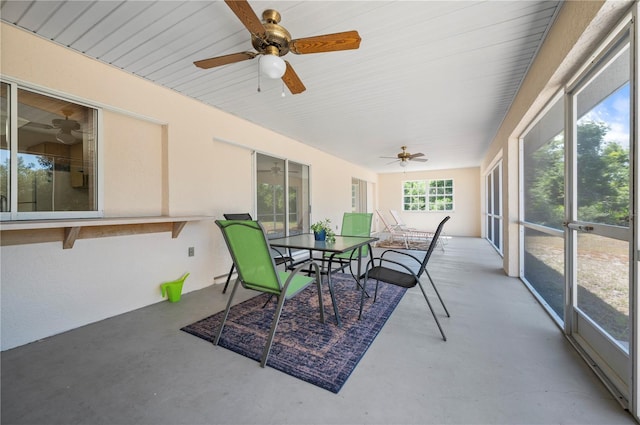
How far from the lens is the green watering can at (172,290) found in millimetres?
2863

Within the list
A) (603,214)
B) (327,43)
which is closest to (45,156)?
(327,43)

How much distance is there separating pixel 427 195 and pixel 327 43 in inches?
352

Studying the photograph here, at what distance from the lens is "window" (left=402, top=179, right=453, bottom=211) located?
361 inches

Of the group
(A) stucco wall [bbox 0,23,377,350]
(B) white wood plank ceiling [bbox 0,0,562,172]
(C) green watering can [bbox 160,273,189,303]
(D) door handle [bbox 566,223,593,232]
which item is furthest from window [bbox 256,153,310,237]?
(D) door handle [bbox 566,223,593,232]

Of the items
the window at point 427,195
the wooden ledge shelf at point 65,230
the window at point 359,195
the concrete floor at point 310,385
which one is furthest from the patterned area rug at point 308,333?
the window at point 427,195

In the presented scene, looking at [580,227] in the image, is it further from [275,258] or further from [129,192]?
[129,192]

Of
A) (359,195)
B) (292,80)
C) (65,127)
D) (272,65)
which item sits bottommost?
(359,195)

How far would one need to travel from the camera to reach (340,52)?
2227 millimetres

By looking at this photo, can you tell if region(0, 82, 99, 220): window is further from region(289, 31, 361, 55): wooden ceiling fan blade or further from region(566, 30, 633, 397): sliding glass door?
region(566, 30, 633, 397): sliding glass door

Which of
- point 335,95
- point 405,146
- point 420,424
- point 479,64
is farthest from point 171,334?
point 405,146

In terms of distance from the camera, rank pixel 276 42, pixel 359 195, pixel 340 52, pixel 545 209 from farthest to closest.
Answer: pixel 359 195 < pixel 545 209 < pixel 340 52 < pixel 276 42

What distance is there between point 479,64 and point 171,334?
12.5ft

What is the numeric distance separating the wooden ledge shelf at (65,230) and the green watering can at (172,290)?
652 millimetres

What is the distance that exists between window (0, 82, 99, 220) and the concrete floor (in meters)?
1.13
